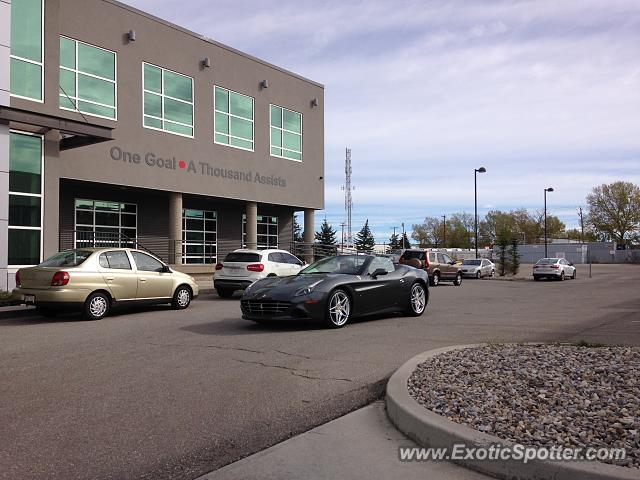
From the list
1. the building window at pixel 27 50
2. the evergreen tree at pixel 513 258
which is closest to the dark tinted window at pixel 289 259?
the building window at pixel 27 50

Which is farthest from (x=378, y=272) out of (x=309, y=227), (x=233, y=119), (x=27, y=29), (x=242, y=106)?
(x=309, y=227)

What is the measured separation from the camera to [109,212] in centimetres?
2539

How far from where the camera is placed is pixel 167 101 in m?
24.9

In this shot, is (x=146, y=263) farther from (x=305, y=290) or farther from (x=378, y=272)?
(x=378, y=272)

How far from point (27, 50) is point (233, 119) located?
39.1 ft

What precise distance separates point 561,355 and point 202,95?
75.5 feet

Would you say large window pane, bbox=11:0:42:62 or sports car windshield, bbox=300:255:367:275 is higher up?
large window pane, bbox=11:0:42:62

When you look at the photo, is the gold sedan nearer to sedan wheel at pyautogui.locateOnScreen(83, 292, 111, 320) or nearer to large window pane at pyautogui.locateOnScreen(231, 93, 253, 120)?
sedan wheel at pyautogui.locateOnScreen(83, 292, 111, 320)

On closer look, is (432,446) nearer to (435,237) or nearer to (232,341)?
(232,341)

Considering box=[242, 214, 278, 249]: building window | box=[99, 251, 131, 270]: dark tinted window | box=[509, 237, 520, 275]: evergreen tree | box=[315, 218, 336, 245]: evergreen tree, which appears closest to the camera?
box=[99, 251, 131, 270]: dark tinted window

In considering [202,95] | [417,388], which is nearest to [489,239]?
[202,95]

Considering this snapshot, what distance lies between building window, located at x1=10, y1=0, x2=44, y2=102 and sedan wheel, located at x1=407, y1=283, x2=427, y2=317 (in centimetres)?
1311

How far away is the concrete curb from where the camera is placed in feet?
10.8

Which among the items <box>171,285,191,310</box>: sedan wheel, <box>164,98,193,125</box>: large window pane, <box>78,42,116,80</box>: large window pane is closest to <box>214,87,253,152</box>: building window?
<box>164,98,193,125</box>: large window pane
